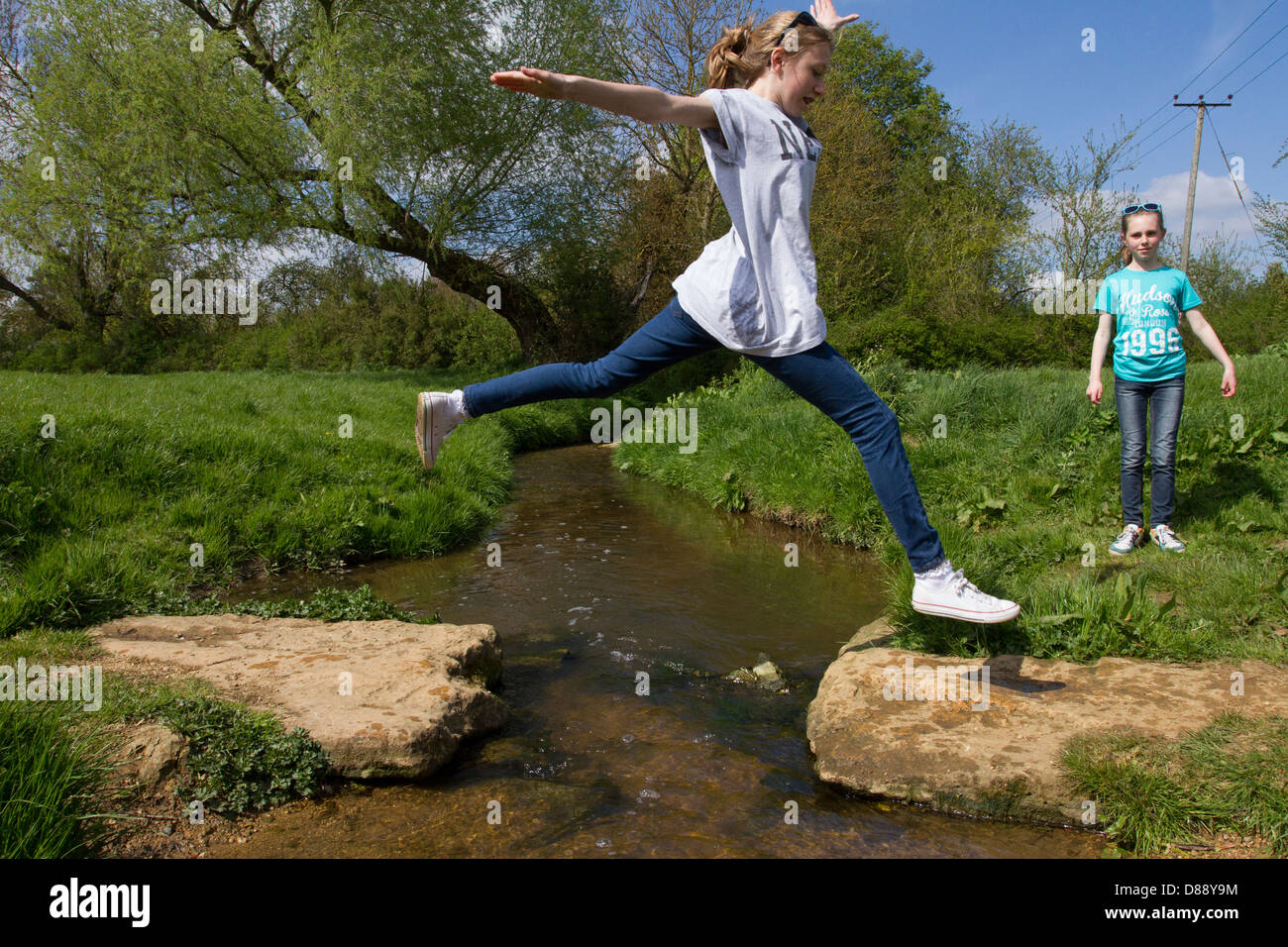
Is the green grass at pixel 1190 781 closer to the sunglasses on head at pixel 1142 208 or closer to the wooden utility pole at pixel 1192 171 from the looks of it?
the sunglasses on head at pixel 1142 208

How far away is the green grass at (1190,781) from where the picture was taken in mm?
2461

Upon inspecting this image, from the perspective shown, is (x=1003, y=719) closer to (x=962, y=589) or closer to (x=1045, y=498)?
(x=962, y=589)

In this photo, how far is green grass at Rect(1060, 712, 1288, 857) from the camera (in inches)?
96.9

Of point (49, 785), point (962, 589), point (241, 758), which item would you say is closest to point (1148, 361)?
point (962, 589)

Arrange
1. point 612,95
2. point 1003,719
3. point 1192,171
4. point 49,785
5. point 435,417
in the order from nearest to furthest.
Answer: point 49,785 → point 612,95 → point 1003,719 → point 435,417 → point 1192,171

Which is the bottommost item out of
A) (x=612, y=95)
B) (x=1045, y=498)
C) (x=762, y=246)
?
(x=1045, y=498)

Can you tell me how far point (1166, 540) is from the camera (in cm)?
493

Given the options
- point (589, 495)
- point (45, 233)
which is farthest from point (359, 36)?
point (589, 495)

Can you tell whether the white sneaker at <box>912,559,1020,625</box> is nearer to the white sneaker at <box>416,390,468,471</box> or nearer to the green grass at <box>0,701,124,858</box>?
the white sneaker at <box>416,390,468,471</box>

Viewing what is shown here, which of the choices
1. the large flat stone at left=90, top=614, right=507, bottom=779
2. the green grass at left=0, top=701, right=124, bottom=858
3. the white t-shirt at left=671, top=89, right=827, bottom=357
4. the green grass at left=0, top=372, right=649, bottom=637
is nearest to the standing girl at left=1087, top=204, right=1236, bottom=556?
the white t-shirt at left=671, top=89, right=827, bottom=357

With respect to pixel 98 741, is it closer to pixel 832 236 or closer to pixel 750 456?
pixel 750 456

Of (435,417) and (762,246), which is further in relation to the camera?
(435,417)

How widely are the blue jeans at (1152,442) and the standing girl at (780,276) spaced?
255 centimetres

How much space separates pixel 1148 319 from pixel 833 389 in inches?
120
